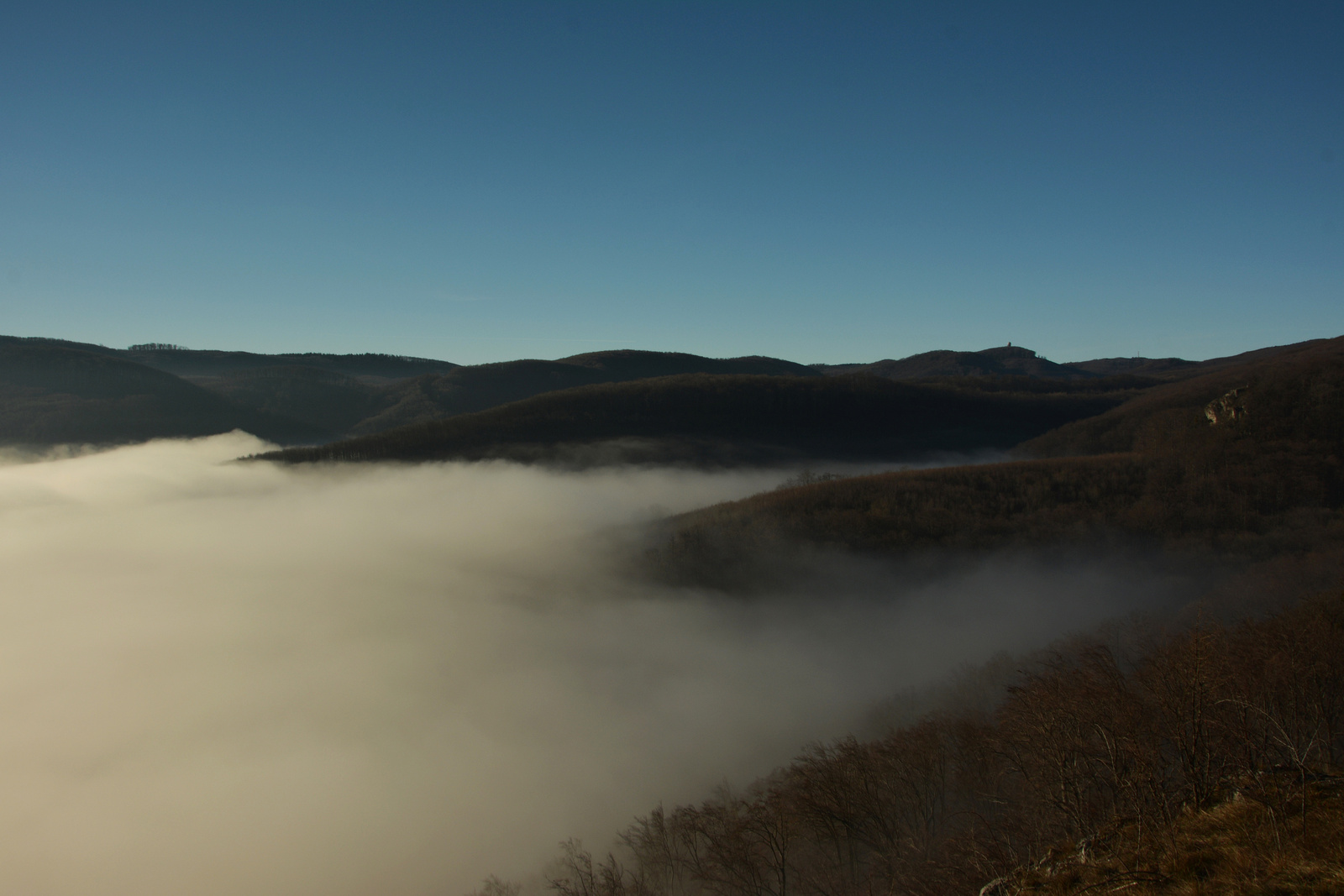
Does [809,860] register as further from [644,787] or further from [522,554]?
[522,554]

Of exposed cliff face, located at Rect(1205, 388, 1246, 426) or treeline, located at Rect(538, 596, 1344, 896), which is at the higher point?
exposed cliff face, located at Rect(1205, 388, 1246, 426)

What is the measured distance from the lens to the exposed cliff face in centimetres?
11800

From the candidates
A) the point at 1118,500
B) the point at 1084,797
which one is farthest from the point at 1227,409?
the point at 1084,797

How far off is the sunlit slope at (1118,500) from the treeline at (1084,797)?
33713mm

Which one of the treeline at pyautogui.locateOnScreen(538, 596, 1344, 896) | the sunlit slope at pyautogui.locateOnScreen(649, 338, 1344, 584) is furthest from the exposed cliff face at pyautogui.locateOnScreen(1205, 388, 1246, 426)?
the treeline at pyautogui.locateOnScreen(538, 596, 1344, 896)

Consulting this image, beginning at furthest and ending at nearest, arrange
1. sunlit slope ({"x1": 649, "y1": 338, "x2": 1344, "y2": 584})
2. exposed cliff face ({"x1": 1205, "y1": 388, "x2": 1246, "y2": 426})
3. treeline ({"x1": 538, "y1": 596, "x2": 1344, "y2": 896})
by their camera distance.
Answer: exposed cliff face ({"x1": 1205, "y1": 388, "x2": 1246, "y2": 426}) < sunlit slope ({"x1": 649, "y1": 338, "x2": 1344, "y2": 584}) < treeline ({"x1": 538, "y1": 596, "x2": 1344, "y2": 896})

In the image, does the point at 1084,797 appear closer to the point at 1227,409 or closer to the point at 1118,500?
the point at 1118,500

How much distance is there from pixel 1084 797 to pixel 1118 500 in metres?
95.1

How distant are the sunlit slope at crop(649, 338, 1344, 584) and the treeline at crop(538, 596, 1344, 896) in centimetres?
3371

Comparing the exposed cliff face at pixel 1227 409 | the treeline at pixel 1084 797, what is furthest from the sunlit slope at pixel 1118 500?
the treeline at pixel 1084 797

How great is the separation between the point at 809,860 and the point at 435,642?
11423 cm

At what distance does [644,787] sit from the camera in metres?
95.0

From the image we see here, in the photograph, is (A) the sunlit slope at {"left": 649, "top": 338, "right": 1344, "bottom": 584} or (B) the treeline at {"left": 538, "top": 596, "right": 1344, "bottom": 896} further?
(A) the sunlit slope at {"left": 649, "top": 338, "right": 1344, "bottom": 584}

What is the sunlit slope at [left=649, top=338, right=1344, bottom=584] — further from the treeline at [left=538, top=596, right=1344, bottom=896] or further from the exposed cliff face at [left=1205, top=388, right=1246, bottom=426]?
the treeline at [left=538, top=596, right=1344, bottom=896]
